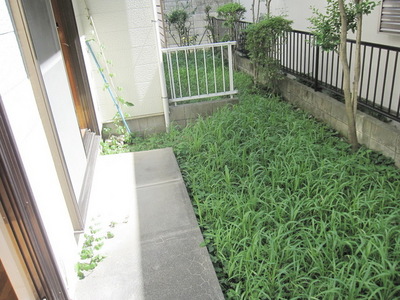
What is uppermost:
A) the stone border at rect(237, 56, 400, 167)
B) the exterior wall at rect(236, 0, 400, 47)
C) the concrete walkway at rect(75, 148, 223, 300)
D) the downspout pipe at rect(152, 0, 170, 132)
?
the exterior wall at rect(236, 0, 400, 47)

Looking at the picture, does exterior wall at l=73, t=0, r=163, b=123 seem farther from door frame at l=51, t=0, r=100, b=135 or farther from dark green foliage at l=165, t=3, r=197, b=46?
dark green foliage at l=165, t=3, r=197, b=46

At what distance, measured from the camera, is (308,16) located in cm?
526

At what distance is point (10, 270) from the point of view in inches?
60.3

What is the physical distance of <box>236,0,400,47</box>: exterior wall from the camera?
3.82m

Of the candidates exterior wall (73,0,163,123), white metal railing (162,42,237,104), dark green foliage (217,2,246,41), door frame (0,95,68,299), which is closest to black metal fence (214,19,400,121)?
white metal railing (162,42,237,104)

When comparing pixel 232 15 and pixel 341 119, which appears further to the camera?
pixel 232 15

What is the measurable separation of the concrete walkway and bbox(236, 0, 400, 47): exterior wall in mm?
2870

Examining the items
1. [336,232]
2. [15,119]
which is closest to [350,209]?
[336,232]

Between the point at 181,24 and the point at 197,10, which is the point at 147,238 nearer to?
the point at 181,24

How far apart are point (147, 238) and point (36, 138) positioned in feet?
3.57

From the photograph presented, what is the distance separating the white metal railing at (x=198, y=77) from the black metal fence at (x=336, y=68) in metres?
1.01

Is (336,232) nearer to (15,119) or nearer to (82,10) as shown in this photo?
(15,119)

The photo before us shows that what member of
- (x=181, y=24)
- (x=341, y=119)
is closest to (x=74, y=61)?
(x=341, y=119)

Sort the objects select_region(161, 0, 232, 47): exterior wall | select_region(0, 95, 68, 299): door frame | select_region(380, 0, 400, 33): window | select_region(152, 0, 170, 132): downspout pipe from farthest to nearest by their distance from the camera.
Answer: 1. select_region(161, 0, 232, 47): exterior wall
2. select_region(152, 0, 170, 132): downspout pipe
3. select_region(380, 0, 400, 33): window
4. select_region(0, 95, 68, 299): door frame
